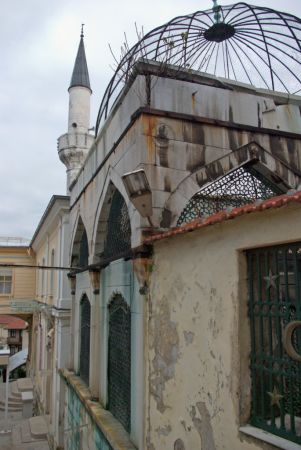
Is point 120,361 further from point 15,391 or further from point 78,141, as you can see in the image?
point 15,391

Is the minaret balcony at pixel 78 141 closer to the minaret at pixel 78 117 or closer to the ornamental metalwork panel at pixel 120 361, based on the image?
the minaret at pixel 78 117

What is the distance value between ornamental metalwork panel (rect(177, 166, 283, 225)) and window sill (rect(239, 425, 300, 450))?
2.72 meters

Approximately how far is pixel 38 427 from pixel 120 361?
9005 mm

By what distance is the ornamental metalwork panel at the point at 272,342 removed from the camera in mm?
3033

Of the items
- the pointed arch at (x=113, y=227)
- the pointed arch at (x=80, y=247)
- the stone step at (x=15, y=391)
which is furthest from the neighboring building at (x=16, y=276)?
the pointed arch at (x=113, y=227)

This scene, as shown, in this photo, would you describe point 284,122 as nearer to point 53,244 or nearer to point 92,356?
point 92,356

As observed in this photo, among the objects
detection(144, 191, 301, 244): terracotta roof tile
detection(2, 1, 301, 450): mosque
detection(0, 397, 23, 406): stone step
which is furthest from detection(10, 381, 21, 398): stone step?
detection(144, 191, 301, 244): terracotta roof tile

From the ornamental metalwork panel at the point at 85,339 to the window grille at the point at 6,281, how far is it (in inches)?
597

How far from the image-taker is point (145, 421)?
4.91m

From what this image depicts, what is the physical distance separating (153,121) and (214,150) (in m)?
0.97

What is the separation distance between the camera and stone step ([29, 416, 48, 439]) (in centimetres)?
1283

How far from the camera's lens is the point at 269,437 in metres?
3.01

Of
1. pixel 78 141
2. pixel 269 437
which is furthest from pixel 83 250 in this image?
pixel 78 141

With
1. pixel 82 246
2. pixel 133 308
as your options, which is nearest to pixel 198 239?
pixel 133 308
